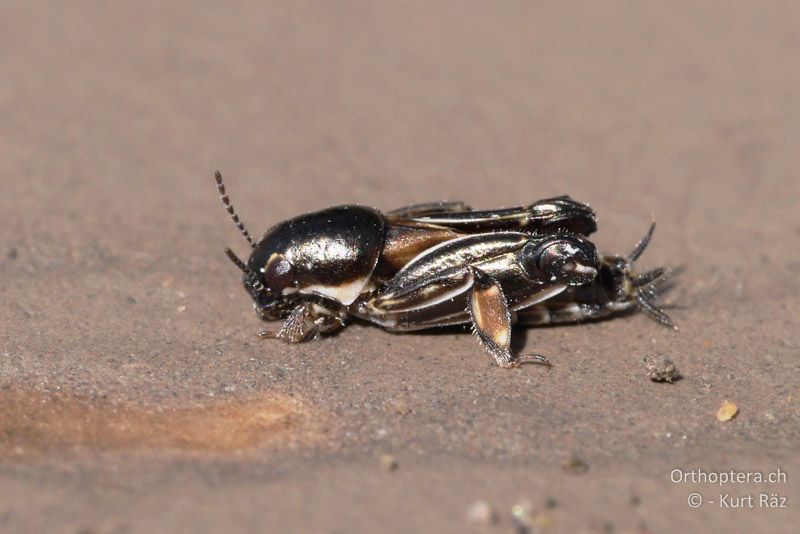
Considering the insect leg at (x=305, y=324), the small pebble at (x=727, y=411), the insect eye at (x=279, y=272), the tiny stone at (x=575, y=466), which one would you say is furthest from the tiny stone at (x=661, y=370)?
the insect eye at (x=279, y=272)

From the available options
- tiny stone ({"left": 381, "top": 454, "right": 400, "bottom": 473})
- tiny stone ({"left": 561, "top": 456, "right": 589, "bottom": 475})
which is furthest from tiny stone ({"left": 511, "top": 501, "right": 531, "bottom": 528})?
tiny stone ({"left": 381, "top": 454, "right": 400, "bottom": 473})

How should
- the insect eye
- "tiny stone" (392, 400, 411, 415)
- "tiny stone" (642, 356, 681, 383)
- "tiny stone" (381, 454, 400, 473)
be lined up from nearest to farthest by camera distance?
"tiny stone" (381, 454, 400, 473) < "tiny stone" (392, 400, 411, 415) < "tiny stone" (642, 356, 681, 383) < the insect eye

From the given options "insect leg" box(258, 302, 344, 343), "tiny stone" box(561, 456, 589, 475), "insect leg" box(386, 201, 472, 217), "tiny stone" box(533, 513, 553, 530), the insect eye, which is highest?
"insect leg" box(386, 201, 472, 217)

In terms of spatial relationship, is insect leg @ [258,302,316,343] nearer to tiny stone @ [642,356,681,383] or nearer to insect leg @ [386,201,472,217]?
insect leg @ [386,201,472,217]

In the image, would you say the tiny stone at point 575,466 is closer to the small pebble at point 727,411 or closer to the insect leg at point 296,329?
the small pebble at point 727,411

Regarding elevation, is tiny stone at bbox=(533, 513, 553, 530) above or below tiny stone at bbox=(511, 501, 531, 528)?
below

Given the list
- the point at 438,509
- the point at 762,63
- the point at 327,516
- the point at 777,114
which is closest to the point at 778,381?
the point at 438,509
